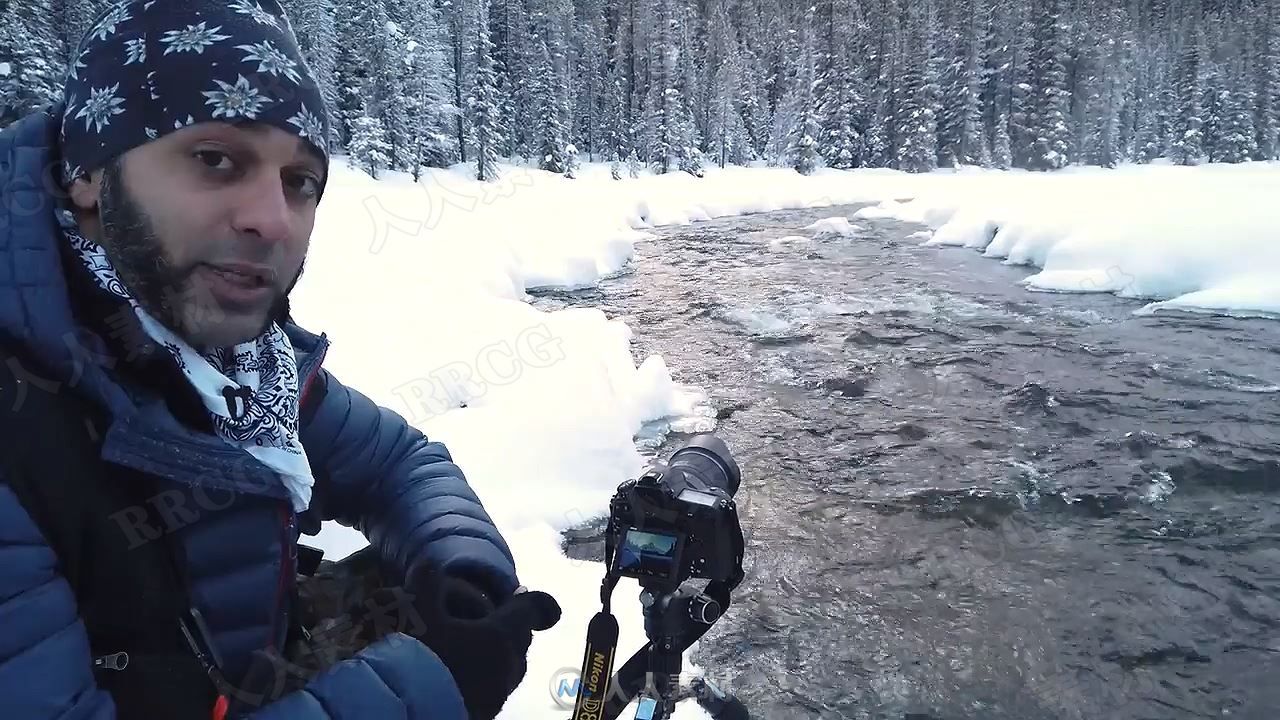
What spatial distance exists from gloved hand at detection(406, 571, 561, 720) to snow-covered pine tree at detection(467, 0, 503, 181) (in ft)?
125

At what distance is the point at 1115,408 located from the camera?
347 inches

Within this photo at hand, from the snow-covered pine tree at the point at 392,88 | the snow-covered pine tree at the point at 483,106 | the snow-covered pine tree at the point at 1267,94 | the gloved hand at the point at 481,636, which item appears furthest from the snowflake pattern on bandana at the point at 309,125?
the snow-covered pine tree at the point at 1267,94

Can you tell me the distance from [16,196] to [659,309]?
13.2 meters

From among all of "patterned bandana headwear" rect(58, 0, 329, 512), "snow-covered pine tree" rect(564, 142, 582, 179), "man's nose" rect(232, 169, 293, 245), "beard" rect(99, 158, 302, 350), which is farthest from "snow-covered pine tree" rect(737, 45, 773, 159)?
"beard" rect(99, 158, 302, 350)

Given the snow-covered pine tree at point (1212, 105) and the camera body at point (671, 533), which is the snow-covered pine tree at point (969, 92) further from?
the camera body at point (671, 533)

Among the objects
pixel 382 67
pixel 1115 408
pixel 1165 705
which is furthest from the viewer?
pixel 382 67

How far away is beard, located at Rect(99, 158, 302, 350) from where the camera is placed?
3.86ft

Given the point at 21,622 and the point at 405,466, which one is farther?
the point at 405,466

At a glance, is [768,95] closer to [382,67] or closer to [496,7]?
[496,7]

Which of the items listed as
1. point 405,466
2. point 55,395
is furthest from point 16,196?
point 405,466

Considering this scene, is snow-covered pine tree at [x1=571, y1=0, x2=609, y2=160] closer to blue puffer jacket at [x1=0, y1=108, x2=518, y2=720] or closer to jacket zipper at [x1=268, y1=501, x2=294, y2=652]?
blue puffer jacket at [x1=0, y1=108, x2=518, y2=720]

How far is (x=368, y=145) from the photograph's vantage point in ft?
105

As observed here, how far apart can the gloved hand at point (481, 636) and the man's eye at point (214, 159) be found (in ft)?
2.84

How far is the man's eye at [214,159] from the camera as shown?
1217 mm
